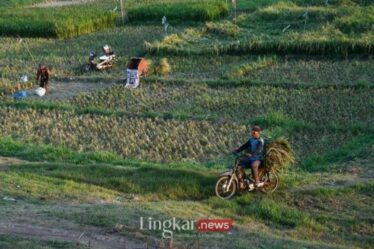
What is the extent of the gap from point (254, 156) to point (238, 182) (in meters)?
0.50

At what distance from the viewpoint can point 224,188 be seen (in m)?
12.1

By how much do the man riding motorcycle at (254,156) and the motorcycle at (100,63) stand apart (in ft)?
39.3

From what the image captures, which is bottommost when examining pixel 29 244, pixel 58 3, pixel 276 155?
pixel 276 155

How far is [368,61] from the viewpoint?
2277 centimetres

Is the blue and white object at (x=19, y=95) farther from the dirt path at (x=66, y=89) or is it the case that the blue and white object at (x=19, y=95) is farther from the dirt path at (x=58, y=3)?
the dirt path at (x=58, y=3)

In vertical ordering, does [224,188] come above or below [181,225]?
below

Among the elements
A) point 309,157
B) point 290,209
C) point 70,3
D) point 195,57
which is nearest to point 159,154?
point 309,157

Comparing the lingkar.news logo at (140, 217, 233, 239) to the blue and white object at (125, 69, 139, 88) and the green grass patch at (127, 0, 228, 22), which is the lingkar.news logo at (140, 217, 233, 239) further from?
the green grass patch at (127, 0, 228, 22)

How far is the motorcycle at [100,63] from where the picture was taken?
23.4 metres

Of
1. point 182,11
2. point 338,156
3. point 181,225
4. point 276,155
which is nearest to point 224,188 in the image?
point 276,155

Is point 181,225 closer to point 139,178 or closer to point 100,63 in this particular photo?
point 139,178

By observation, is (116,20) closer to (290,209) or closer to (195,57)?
(195,57)

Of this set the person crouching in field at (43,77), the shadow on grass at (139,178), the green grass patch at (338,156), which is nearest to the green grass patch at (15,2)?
the person crouching in field at (43,77)

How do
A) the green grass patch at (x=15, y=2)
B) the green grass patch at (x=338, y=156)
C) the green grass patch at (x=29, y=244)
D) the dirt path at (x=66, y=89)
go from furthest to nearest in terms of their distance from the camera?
1. the green grass patch at (x=15, y=2)
2. the dirt path at (x=66, y=89)
3. the green grass patch at (x=338, y=156)
4. the green grass patch at (x=29, y=244)
